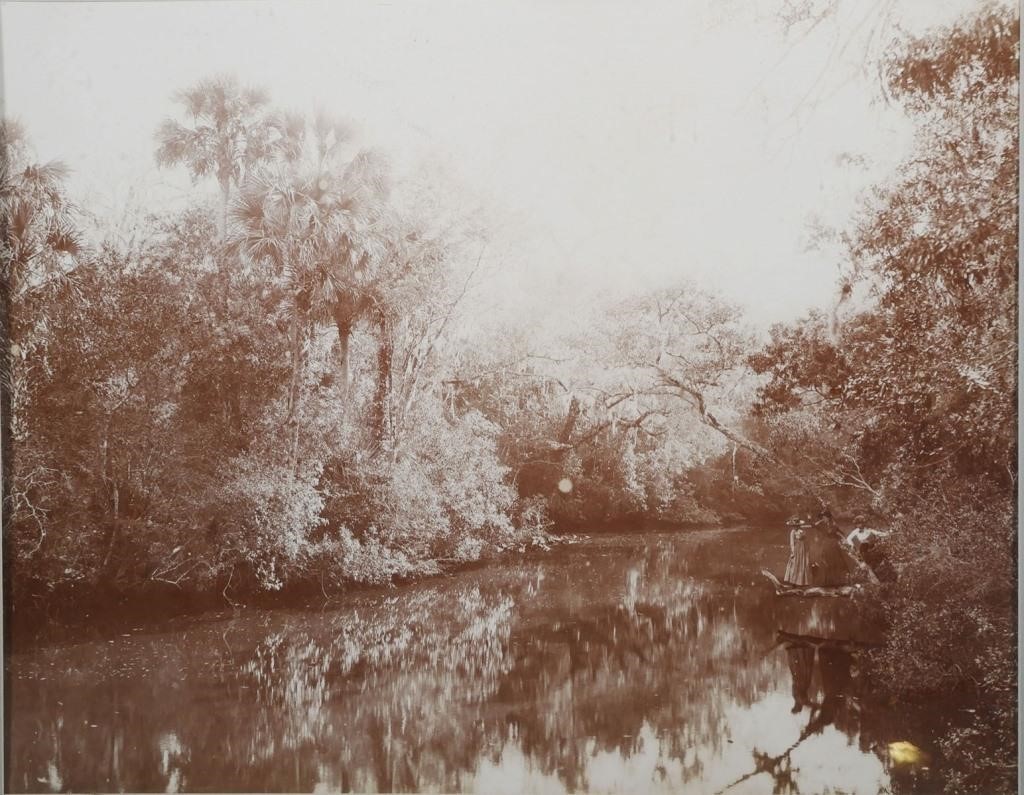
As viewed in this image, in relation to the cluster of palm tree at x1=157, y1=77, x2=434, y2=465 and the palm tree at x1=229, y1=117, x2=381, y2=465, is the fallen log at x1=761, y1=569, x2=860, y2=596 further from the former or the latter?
the palm tree at x1=229, y1=117, x2=381, y2=465

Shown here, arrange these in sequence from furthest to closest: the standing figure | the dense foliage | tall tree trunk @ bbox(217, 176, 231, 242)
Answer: tall tree trunk @ bbox(217, 176, 231, 242), the standing figure, the dense foliage

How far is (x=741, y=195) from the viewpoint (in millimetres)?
3186

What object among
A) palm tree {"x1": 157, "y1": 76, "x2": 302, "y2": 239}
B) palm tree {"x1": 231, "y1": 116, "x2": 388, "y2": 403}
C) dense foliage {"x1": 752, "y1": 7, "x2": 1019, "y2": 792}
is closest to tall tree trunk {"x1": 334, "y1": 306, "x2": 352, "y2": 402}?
palm tree {"x1": 231, "y1": 116, "x2": 388, "y2": 403}

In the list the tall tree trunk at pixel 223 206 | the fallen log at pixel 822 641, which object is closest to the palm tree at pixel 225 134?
the tall tree trunk at pixel 223 206

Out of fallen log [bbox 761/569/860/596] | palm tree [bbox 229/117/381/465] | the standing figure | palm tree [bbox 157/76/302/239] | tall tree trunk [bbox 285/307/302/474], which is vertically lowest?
fallen log [bbox 761/569/860/596]

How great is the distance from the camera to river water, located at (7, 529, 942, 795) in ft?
10.2

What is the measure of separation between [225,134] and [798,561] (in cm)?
297

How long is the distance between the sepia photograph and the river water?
16mm

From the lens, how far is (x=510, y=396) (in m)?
3.33

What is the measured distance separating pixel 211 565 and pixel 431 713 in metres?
1.11

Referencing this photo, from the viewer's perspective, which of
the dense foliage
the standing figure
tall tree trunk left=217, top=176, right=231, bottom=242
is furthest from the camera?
tall tree trunk left=217, top=176, right=231, bottom=242

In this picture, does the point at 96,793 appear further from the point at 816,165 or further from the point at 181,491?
the point at 816,165

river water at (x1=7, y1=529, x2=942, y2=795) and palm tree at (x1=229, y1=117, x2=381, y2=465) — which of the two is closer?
river water at (x1=7, y1=529, x2=942, y2=795)

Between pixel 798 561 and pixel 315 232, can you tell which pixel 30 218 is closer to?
pixel 315 232
